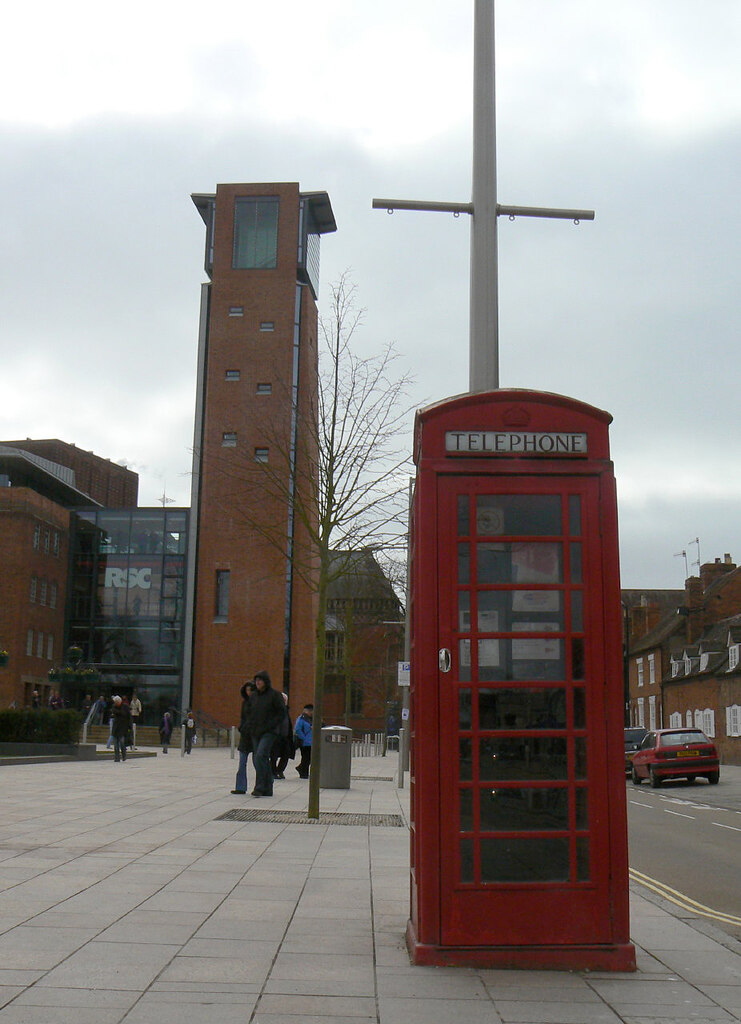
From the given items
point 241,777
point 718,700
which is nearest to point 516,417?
point 241,777

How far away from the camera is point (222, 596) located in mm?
57281

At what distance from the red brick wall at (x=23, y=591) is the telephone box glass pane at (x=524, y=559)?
164ft

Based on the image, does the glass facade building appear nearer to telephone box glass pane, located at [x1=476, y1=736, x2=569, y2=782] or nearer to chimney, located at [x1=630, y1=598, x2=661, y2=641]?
chimney, located at [x1=630, y1=598, x2=661, y2=641]

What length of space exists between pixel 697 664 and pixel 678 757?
23305 millimetres

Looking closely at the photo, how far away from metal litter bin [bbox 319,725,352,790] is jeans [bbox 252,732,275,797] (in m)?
3.32

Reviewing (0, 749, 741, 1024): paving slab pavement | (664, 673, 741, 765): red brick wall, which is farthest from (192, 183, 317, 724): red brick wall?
(0, 749, 741, 1024): paving slab pavement

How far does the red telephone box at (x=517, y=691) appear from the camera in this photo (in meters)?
5.49

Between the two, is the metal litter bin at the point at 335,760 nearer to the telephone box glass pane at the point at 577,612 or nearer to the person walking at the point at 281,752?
the person walking at the point at 281,752

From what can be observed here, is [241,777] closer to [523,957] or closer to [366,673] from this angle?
[523,957]

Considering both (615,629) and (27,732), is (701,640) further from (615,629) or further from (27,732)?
(615,629)

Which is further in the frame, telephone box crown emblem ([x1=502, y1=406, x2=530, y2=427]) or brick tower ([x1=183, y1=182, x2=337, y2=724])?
brick tower ([x1=183, y1=182, x2=337, y2=724])

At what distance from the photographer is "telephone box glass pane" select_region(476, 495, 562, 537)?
5.80 m

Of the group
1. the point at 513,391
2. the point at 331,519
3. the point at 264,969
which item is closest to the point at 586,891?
the point at 264,969

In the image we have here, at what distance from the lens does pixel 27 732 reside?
1035 inches
